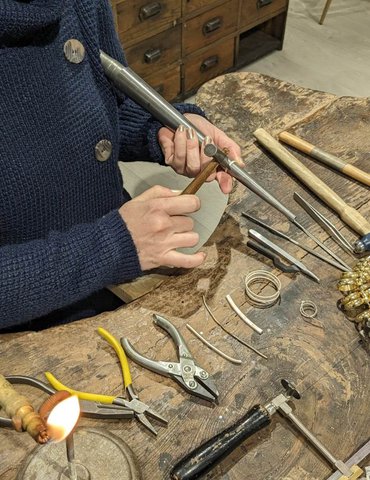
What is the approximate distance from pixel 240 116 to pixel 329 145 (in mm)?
232

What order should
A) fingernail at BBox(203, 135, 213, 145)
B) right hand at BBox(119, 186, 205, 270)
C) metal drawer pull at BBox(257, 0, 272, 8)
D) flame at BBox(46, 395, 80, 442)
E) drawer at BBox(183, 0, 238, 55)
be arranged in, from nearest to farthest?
flame at BBox(46, 395, 80, 442), right hand at BBox(119, 186, 205, 270), fingernail at BBox(203, 135, 213, 145), drawer at BBox(183, 0, 238, 55), metal drawer pull at BBox(257, 0, 272, 8)

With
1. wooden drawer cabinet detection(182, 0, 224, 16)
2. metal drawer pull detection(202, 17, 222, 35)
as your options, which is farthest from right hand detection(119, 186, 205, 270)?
metal drawer pull detection(202, 17, 222, 35)

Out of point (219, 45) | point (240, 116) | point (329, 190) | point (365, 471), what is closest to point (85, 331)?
point (365, 471)

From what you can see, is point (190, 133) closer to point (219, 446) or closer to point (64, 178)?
point (64, 178)

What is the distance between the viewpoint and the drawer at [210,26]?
8.36 feet

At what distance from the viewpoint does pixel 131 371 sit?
907 mm

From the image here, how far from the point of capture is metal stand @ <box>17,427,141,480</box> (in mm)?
761

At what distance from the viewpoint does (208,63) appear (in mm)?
2738

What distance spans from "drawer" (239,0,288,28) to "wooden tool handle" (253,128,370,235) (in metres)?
1.65

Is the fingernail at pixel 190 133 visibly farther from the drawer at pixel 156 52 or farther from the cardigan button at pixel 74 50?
the drawer at pixel 156 52

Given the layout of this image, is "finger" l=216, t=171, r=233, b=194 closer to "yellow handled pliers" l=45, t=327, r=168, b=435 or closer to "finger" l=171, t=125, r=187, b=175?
"finger" l=171, t=125, r=187, b=175

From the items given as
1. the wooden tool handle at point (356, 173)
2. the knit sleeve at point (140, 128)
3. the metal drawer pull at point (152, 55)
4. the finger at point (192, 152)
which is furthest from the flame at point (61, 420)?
the metal drawer pull at point (152, 55)

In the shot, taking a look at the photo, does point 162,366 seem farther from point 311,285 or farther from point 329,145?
point 329,145

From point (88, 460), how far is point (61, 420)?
20 centimetres
